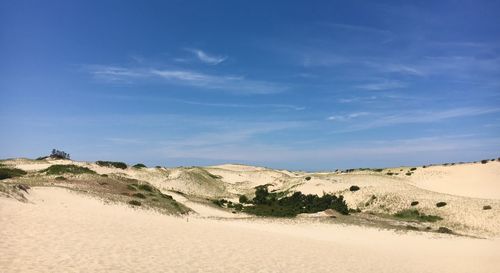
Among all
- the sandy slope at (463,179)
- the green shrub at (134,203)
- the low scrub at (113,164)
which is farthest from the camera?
the low scrub at (113,164)

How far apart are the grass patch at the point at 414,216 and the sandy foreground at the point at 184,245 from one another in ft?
34.6

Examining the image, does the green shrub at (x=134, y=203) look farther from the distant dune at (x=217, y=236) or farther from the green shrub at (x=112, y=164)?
the green shrub at (x=112, y=164)

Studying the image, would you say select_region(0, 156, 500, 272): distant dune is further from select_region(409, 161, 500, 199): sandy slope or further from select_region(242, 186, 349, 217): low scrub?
select_region(409, 161, 500, 199): sandy slope

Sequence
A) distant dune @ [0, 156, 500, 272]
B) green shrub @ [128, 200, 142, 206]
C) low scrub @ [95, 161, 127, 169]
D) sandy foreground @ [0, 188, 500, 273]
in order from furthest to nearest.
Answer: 1. low scrub @ [95, 161, 127, 169]
2. green shrub @ [128, 200, 142, 206]
3. distant dune @ [0, 156, 500, 272]
4. sandy foreground @ [0, 188, 500, 273]

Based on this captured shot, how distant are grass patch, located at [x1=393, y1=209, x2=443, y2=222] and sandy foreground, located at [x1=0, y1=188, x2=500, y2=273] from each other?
10.6m

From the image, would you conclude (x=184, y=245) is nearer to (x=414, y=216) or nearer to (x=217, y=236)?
(x=217, y=236)

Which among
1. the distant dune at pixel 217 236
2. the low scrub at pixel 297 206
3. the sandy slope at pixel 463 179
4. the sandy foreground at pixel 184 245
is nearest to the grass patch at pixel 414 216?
the distant dune at pixel 217 236

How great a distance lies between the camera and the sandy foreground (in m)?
15.1

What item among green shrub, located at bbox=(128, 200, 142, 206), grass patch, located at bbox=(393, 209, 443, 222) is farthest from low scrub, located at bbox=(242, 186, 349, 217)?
green shrub, located at bbox=(128, 200, 142, 206)

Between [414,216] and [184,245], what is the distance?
107ft

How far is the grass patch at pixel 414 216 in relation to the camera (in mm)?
43625

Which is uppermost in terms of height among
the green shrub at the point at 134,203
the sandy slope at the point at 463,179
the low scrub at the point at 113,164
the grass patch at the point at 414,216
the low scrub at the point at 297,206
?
the low scrub at the point at 113,164

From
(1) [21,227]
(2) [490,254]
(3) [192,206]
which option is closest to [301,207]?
(3) [192,206]

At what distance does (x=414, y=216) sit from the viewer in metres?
45.5
